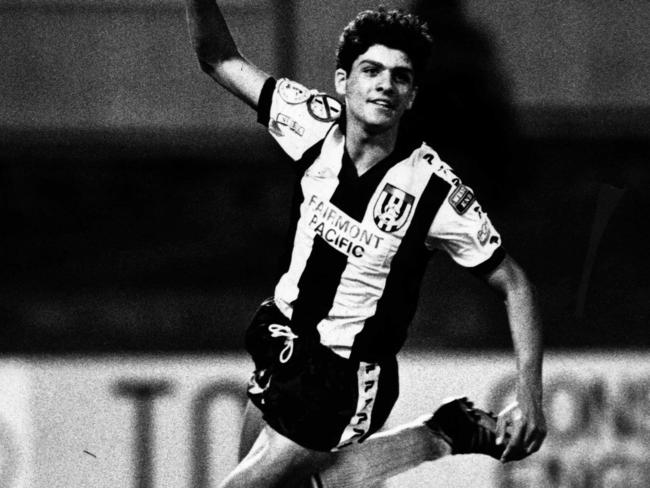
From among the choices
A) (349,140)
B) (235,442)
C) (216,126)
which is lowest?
(235,442)

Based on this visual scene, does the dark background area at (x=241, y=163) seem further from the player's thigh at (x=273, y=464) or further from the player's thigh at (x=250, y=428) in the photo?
the player's thigh at (x=273, y=464)

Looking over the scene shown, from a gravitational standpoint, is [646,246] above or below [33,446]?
above

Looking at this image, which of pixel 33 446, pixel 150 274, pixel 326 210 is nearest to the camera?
pixel 326 210

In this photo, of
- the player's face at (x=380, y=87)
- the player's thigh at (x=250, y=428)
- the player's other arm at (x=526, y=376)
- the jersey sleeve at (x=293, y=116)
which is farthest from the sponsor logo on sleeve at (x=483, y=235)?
the player's thigh at (x=250, y=428)

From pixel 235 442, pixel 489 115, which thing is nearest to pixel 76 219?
pixel 235 442

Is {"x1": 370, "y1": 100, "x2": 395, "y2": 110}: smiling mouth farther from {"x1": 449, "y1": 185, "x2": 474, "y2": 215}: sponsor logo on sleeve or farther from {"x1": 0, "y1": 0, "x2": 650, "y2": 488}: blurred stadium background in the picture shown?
{"x1": 0, "y1": 0, "x2": 650, "y2": 488}: blurred stadium background

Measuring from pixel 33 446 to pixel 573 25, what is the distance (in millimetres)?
2383

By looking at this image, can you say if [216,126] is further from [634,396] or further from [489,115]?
[634,396]

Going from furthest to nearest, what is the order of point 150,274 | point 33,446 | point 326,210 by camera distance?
point 150,274, point 33,446, point 326,210

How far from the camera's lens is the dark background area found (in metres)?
4.87

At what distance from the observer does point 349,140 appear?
3324mm

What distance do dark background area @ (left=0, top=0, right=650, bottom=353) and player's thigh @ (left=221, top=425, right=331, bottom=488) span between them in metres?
1.45

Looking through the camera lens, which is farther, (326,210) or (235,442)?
(235,442)

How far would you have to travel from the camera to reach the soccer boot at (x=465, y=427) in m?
3.46
